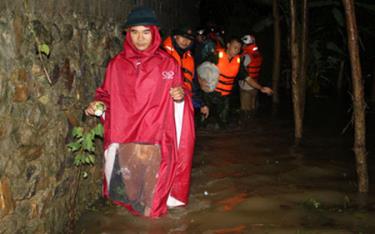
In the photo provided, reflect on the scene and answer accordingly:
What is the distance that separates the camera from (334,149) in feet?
23.2

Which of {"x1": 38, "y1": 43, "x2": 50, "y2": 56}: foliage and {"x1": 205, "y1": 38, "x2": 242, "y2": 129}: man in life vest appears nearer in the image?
{"x1": 38, "y1": 43, "x2": 50, "y2": 56}: foliage

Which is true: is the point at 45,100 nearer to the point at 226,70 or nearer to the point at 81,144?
the point at 81,144

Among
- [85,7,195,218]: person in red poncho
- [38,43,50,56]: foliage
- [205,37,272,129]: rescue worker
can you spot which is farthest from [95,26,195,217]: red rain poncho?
[205,37,272,129]: rescue worker

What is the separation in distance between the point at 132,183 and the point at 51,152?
3.05ft

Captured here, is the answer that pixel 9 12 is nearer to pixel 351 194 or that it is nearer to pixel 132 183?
pixel 132 183

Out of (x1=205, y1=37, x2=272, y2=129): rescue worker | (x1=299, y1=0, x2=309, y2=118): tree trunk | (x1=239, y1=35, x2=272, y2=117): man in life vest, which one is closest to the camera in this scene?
(x1=299, y1=0, x2=309, y2=118): tree trunk

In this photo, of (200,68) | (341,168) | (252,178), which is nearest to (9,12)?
(252,178)

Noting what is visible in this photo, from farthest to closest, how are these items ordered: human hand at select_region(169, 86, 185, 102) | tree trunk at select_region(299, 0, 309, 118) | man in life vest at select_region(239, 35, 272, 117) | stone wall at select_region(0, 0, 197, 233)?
1. man in life vest at select_region(239, 35, 272, 117)
2. tree trunk at select_region(299, 0, 309, 118)
3. human hand at select_region(169, 86, 185, 102)
4. stone wall at select_region(0, 0, 197, 233)

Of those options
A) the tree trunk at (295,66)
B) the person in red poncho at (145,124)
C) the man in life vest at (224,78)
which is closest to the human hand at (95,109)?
the person in red poncho at (145,124)

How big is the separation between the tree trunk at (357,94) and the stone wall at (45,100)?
243cm

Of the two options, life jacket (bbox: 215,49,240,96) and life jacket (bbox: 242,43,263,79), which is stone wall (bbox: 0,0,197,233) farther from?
life jacket (bbox: 242,43,263,79)

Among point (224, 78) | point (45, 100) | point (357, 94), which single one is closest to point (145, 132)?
point (45, 100)

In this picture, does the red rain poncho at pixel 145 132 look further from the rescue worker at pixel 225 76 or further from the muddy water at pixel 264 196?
the rescue worker at pixel 225 76

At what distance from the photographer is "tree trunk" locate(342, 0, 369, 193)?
4730mm
